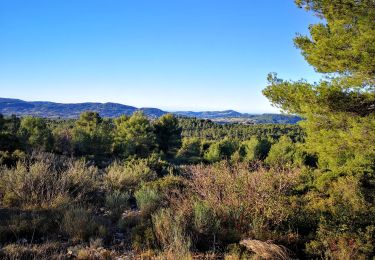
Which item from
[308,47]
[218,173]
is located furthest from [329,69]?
[218,173]

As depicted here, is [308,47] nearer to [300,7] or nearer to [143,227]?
[300,7]

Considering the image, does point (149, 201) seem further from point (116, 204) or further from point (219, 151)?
point (219, 151)

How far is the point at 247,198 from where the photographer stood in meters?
5.67

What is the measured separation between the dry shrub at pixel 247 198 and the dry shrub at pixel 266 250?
1.65ft

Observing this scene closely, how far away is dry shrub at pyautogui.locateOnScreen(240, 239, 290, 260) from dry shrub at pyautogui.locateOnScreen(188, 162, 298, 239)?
504 mm

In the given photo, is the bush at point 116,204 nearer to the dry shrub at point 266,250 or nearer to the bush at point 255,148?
the dry shrub at point 266,250

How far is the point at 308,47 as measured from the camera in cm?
877

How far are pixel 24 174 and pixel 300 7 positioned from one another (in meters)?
7.67

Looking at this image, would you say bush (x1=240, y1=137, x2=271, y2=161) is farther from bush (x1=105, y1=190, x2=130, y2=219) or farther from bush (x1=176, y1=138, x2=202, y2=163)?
bush (x1=105, y1=190, x2=130, y2=219)

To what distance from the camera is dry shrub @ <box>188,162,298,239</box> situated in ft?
17.5

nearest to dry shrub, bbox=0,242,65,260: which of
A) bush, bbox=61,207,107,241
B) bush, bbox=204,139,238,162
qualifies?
bush, bbox=61,207,107,241

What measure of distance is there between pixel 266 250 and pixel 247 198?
1.42 meters

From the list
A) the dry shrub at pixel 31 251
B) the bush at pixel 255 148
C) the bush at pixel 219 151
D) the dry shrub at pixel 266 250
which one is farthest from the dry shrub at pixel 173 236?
the bush at pixel 255 148

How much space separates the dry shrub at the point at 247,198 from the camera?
5.33 metres
